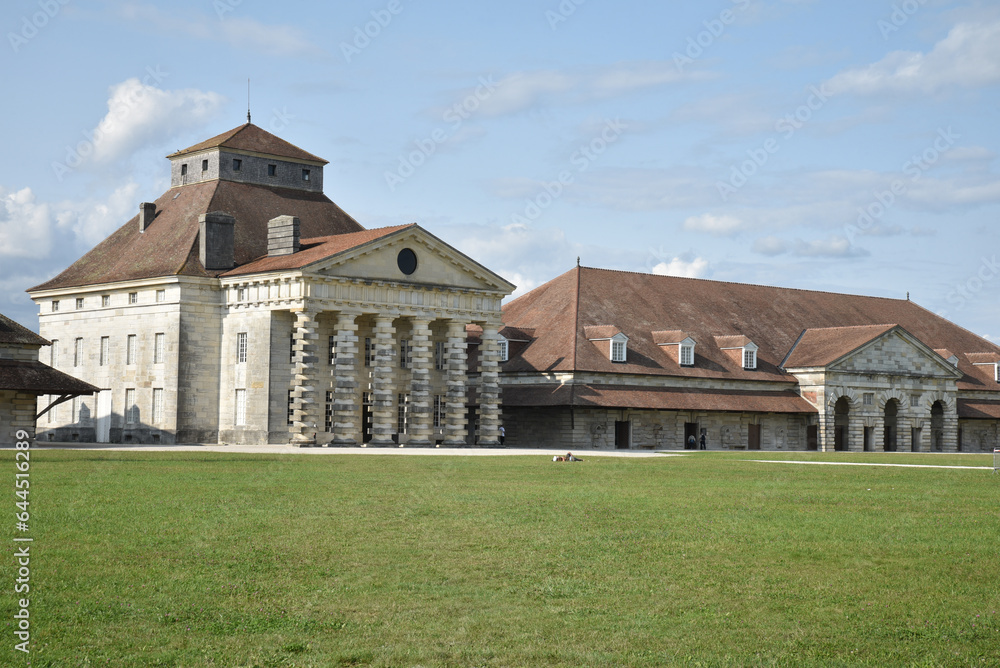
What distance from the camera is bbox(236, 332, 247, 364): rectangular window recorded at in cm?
6194

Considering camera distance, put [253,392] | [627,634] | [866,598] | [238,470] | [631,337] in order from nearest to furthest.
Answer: [627,634] < [866,598] < [238,470] < [253,392] < [631,337]

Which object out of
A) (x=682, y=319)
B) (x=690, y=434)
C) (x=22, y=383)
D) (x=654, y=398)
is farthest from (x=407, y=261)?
(x=682, y=319)

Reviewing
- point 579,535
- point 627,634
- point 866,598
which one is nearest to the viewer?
point 627,634

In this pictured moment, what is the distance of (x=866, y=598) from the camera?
13.3 meters

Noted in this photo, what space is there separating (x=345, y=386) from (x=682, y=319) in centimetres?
2527

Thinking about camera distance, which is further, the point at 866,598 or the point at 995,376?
the point at 995,376

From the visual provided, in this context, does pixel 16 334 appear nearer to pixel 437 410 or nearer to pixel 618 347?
pixel 437 410

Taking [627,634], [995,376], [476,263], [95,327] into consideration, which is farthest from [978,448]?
[627,634]

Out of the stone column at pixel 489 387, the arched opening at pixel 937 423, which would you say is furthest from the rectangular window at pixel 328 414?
the arched opening at pixel 937 423

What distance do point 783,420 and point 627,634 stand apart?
2548 inches

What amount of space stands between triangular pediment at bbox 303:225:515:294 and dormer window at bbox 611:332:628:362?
723cm

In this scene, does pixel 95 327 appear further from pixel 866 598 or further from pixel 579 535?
pixel 866 598

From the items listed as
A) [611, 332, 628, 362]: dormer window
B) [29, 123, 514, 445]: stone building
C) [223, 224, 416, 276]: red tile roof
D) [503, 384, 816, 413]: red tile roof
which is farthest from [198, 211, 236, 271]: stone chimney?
[611, 332, 628, 362]: dormer window

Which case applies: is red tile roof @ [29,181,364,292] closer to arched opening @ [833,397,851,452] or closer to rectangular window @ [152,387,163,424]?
rectangular window @ [152,387,163,424]
